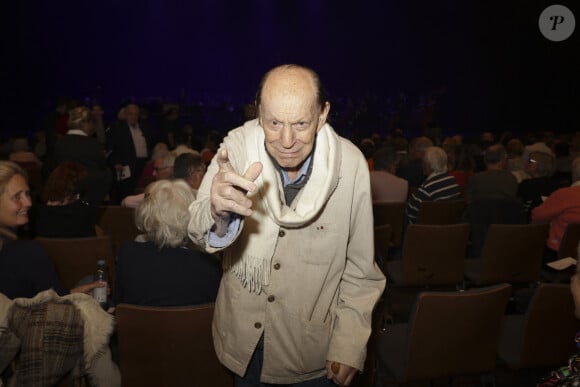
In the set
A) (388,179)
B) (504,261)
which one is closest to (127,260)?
(504,261)

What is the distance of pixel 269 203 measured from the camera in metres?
1.41

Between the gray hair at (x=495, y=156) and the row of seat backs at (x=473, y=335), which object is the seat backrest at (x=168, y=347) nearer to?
the row of seat backs at (x=473, y=335)

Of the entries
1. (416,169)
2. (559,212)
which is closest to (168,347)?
(559,212)

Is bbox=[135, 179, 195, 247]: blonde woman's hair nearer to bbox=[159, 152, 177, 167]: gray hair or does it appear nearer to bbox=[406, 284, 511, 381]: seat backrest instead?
bbox=[406, 284, 511, 381]: seat backrest

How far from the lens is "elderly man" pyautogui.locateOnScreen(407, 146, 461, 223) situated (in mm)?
4617

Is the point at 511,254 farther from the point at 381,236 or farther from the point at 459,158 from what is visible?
the point at 459,158

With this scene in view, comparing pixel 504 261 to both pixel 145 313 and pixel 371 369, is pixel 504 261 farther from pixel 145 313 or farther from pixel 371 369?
pixel 145 313

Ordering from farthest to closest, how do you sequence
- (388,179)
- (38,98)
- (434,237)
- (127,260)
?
1. (38,98)
2. (388,179)
3. (434,237)
4. (127,260)

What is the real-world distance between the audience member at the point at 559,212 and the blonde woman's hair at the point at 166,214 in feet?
9.49

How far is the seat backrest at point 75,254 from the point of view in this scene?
9.70 feet

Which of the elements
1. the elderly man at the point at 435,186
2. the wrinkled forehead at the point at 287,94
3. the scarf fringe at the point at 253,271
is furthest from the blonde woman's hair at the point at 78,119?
the wrinkled forehead at the point at 287,94

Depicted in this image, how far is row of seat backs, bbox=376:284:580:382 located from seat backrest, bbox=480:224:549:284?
3.43 feet

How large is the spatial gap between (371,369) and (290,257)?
115 cm

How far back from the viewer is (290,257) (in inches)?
59.4
